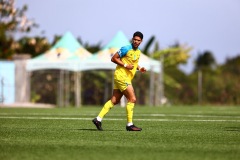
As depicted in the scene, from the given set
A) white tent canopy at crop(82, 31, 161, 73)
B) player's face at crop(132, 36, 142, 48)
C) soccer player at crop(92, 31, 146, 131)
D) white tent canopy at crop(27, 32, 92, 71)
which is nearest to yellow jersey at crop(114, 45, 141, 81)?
soccer player at crop(92, 31, 146, 131)

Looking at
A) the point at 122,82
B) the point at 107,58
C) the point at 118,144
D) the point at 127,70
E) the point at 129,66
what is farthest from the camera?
the point at 107,58

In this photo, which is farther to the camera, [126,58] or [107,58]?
[107,58]

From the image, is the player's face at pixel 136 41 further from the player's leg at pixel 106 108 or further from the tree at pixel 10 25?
the tree at pixel 10 25

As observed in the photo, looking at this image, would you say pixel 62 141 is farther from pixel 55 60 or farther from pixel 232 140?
pixel 55 60

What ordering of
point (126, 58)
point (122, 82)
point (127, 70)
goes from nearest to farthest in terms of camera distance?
point (122, 82) < point (126, 58) < point (127, 70)

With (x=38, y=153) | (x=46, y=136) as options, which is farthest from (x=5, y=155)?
(x=46, y=136)

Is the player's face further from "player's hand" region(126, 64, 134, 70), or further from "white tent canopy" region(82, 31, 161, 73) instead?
"white tent canopy" region(82, 31, 161, 73)

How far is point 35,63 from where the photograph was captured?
39812 mm

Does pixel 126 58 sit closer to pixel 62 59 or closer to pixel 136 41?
pixel 136 41

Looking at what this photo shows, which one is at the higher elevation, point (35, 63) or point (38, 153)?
point (35, 63)

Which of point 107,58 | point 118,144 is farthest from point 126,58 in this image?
point 107,58

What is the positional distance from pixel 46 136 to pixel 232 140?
339cm

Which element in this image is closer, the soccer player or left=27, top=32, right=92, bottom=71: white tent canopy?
the soccer player

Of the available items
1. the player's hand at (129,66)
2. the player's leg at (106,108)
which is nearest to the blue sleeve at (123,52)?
the player's hand at (129,66)
